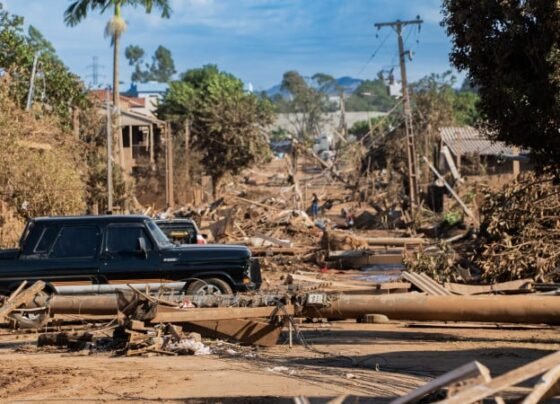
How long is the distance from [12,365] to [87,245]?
17.5 ft

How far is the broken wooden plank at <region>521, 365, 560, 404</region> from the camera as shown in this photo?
6.83m

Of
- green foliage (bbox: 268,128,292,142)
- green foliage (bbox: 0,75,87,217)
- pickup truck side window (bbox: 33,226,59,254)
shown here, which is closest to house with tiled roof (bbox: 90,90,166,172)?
green foliage (bbox: 268,128,292,142)

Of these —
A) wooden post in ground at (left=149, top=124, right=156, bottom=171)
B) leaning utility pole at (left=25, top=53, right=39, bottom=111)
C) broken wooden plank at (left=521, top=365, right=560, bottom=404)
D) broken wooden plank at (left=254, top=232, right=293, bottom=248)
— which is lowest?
broken wooden plank at (left=254, top=232, right=293, bottom=248)

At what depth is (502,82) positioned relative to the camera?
14.9 metres

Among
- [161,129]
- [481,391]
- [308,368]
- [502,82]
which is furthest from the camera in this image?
[161,129]

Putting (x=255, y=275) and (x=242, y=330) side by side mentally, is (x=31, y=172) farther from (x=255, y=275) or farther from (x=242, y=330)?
(x=242, y=330)

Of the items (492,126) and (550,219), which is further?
(550,219)

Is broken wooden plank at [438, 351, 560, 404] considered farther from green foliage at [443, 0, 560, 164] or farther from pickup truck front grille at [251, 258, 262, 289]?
pickup truck front grille at [251, 258, 262, 289]

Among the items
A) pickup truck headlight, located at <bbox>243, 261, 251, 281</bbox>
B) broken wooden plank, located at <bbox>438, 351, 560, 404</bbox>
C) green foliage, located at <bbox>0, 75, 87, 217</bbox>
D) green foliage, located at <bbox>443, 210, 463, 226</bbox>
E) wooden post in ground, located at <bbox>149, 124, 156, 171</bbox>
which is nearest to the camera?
broken wooden plank, located at <bbox>438, 351, 560, 404</bbox>

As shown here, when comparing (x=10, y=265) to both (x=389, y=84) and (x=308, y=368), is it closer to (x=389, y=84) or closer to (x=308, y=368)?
(x=308, y=368)

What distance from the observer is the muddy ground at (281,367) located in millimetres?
10953

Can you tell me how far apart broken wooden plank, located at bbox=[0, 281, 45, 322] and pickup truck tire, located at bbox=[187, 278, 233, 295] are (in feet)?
9.78

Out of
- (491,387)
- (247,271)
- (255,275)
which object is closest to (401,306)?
(247,271)

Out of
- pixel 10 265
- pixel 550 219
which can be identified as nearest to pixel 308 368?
pixel 10 265
